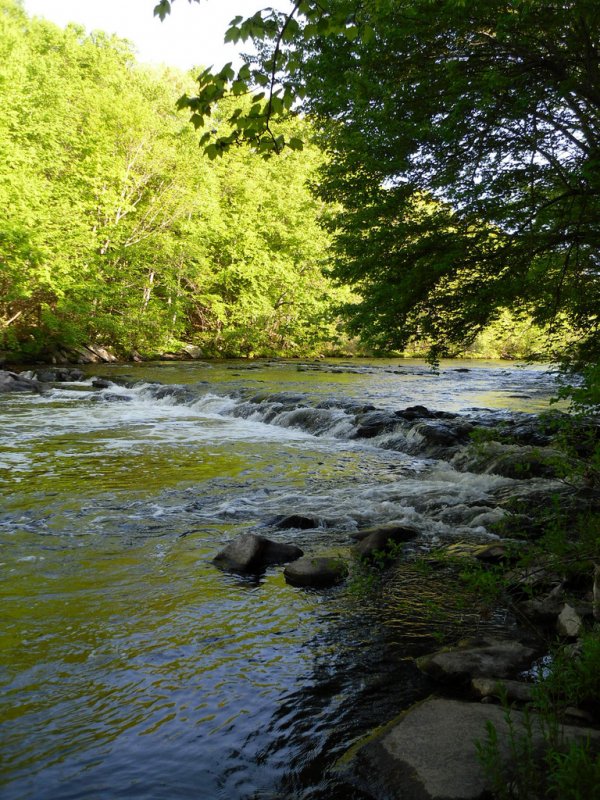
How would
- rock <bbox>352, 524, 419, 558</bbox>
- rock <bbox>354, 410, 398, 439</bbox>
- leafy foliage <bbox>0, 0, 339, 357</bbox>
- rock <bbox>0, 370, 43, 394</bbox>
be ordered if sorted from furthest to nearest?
leafy foliage <bbox>0, 0, 339, 357</bbox>, rock <bbox>0, 370, 43, 394</bbox>, rock <bbox>354, 410, 398, 439</bbox>, rock <bbox>352, 524, 419, 558</bbox>

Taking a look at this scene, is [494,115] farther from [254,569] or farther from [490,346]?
[490,346]

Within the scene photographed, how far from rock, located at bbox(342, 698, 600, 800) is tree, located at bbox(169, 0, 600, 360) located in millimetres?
5616

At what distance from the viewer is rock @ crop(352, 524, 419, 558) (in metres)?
5.96

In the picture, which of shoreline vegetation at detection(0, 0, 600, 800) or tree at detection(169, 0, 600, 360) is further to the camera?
tree at detection(169, 0, 600, 360)

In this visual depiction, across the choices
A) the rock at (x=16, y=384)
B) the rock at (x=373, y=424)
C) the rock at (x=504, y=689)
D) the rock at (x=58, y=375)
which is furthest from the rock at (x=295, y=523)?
the rock at (x=58, y=375)

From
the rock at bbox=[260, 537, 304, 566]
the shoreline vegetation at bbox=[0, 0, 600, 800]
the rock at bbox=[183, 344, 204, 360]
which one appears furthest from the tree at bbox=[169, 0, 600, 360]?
the rock at bbox=[183, 344, 204, 360]

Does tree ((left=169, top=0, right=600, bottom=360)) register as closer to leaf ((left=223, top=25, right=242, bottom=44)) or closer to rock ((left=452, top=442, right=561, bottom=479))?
rock ((left=452, top=442, right=561, bottom=479))

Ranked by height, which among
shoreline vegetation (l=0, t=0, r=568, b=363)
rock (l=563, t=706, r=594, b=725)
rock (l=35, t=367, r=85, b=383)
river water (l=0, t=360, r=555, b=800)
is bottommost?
river water (l=0, t=360, r=555, b=800)

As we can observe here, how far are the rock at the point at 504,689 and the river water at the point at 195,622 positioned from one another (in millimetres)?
370

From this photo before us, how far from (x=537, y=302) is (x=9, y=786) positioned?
831 centimetres

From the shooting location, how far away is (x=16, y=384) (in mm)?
19750

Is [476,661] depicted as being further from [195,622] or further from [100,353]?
[100,353]

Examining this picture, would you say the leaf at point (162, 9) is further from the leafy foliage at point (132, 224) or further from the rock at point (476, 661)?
the leafy foliage at point (132, 224)

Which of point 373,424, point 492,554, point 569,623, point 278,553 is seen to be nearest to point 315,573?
point 278,553
